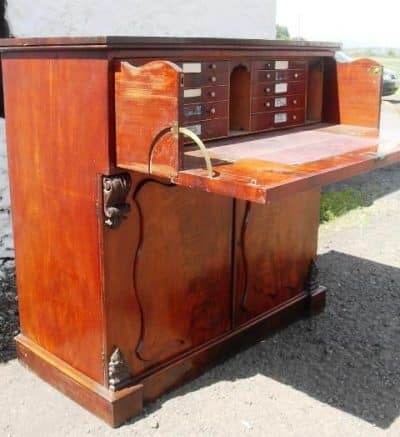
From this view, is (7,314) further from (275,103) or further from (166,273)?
(275,103)

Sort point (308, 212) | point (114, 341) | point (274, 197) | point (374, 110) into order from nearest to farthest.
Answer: point (274, 197) < point (114, 341) < point (374, 110) < point (308, 212)

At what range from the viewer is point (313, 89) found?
11.9 ft

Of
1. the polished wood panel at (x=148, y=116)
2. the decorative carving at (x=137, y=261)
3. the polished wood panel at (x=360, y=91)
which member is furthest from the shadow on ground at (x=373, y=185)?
the polished wood panel at (x=148, y=116)

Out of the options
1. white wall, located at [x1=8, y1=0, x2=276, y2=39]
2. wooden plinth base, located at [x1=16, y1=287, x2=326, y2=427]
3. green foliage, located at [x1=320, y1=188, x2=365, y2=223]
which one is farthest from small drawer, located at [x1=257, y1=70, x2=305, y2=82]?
green foliage, located at [x1=320, y1=188, x2=365, y2=223]

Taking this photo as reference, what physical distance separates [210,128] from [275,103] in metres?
0.51

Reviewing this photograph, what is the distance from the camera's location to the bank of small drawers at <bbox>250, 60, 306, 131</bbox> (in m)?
3.17

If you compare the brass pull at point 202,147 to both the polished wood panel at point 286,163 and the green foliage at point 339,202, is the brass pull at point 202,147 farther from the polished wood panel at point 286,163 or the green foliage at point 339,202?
the green foliage at point 339,202

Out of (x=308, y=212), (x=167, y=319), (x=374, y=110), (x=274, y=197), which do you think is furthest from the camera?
(x=308, y=212)

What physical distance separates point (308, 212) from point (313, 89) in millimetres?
723

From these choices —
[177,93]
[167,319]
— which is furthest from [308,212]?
[177,93]

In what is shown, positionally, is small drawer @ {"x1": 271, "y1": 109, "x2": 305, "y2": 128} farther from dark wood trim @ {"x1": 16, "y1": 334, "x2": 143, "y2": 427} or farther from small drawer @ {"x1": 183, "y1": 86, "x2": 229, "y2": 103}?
dark wood trim @ {"x1": 16, "y1": 334, "x2": 143, "y2": 427}

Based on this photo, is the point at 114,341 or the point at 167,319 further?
the point at 167,319

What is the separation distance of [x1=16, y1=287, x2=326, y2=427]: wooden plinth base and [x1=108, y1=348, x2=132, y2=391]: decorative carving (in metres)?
0.04

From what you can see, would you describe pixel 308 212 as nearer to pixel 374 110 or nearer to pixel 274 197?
pixel 374 110
